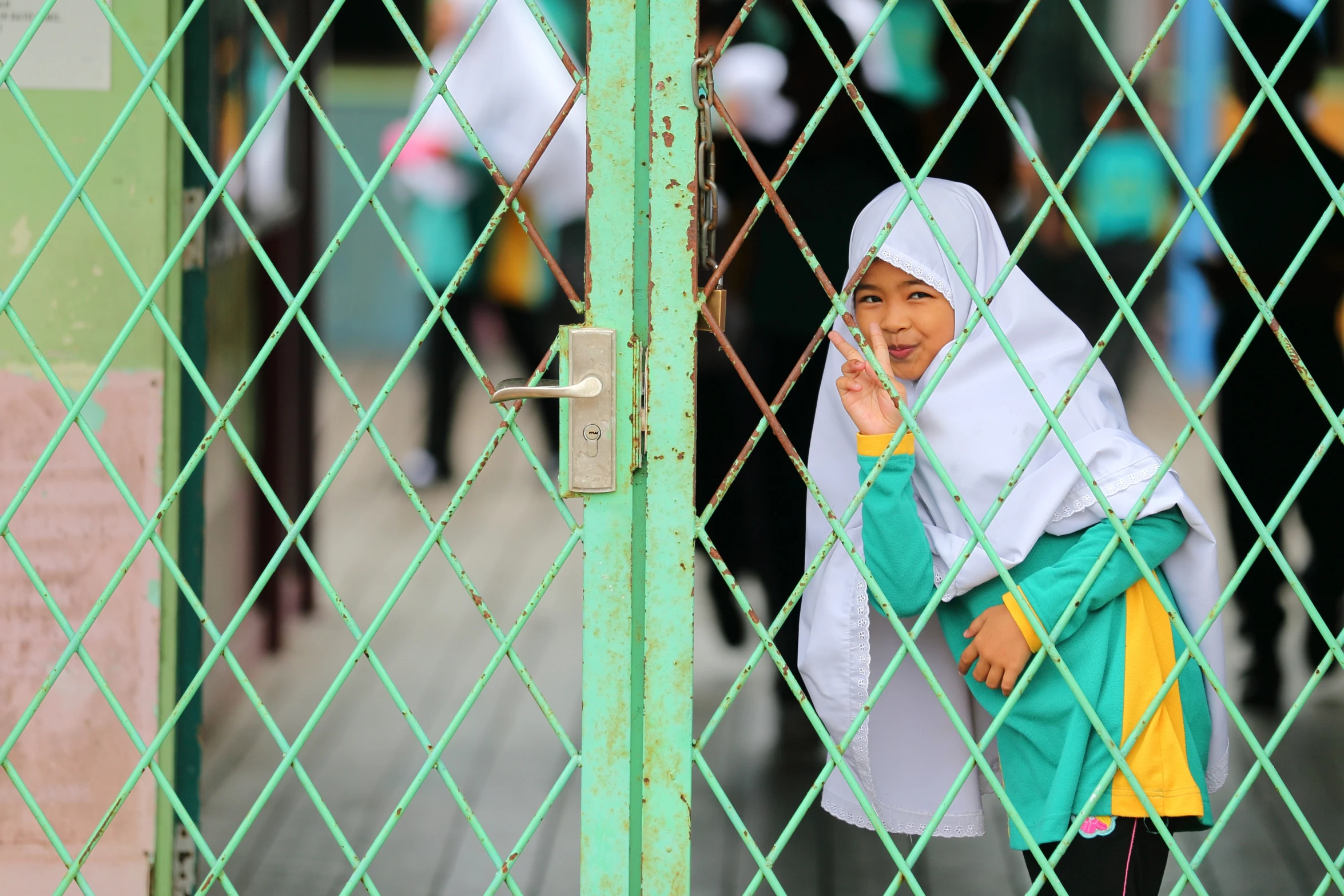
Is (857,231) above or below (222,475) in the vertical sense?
below

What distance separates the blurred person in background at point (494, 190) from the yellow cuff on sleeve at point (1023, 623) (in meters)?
1.82

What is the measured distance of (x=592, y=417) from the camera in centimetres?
184

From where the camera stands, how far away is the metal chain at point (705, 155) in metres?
1.82

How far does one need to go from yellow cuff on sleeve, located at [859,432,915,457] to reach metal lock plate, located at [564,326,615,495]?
1.11 feet

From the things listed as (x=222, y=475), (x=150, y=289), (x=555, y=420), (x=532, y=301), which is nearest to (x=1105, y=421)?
(x=150, y=289)

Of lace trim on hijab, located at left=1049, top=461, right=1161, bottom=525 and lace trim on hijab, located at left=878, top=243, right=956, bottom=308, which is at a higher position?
lace trim on hijab, located at left=878, top=243, right=956, bottom=308

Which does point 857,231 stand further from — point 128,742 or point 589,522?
point 128,742

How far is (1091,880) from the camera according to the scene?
2105 millimetres

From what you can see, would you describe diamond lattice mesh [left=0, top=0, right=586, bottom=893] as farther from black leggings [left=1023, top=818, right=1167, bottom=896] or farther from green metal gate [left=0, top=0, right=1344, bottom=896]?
black leggings [left=1023, top=818, right=1167, bottom=896]

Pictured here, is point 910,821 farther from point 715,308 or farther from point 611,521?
point 715,308

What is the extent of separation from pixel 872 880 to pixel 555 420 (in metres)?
2.66

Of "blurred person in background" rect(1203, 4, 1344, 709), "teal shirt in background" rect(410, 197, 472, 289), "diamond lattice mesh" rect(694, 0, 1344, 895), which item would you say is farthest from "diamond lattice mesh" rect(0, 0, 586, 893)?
"teal shirt in background" rect(410, 197, 472, 289)

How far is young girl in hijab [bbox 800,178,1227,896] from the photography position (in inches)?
78.7

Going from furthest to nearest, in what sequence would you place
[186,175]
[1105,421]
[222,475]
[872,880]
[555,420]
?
1. [555,420]
2. [222,475]
3. [872,880]
4. [186,175]
5. [1105,421]
